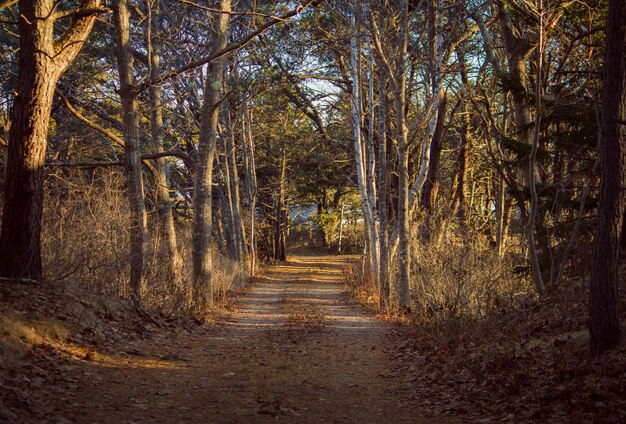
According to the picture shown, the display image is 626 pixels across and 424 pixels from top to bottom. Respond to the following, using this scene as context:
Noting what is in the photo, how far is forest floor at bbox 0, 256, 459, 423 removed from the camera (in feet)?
18.0

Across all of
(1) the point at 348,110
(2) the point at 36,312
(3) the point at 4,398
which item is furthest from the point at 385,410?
(1) the point at 348,110

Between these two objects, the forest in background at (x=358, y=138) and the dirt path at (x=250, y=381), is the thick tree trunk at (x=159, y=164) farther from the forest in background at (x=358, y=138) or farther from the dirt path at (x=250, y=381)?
the dirt path at (x=250, y=381)

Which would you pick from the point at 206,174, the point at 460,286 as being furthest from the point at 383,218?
the point at 460,286

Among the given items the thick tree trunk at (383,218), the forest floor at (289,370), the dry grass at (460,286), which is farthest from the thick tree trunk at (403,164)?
the forest floor at (289,370)

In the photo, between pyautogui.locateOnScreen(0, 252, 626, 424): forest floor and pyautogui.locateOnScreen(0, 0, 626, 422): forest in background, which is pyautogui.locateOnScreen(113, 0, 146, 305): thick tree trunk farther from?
pyautogui.locateOnScreen(0, 252, 626, 424): forest floor

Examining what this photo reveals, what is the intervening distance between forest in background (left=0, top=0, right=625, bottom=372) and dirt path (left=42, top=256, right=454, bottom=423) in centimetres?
188

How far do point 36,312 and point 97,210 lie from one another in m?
4.79

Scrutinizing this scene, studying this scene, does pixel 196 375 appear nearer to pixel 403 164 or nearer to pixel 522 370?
pixel 522 370

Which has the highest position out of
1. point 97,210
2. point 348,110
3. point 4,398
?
point 348,110

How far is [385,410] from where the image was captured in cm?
621

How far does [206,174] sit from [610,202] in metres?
10.3

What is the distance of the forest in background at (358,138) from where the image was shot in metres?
8.10

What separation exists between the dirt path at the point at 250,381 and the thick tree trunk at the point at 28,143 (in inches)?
81.1

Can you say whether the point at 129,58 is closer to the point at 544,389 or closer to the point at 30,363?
the point at 30,363
